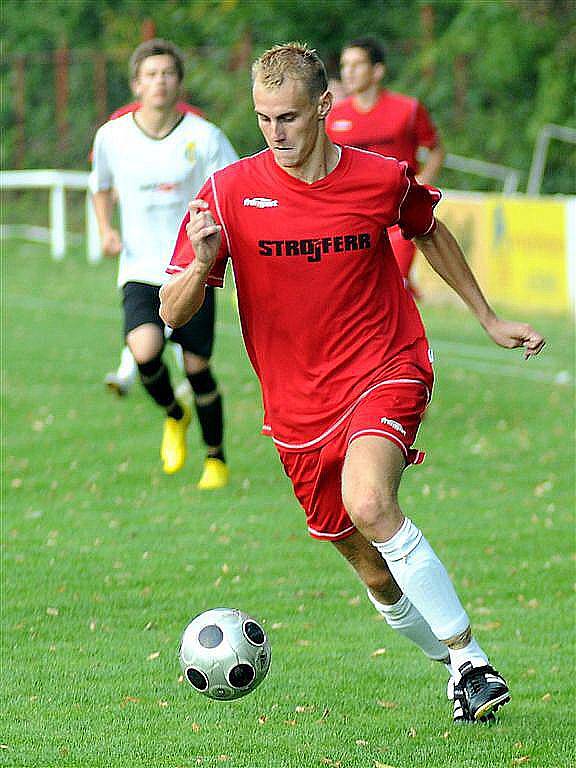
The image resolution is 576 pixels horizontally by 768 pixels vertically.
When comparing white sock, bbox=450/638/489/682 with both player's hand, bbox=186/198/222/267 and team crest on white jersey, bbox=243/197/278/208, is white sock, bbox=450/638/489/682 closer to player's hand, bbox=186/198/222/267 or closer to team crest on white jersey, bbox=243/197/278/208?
player's hand, bbox=186/198/222/267

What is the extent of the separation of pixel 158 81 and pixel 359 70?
9.32 feet

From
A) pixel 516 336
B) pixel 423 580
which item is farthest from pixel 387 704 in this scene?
pixel 516 336

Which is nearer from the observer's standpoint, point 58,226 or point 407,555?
point 407,555

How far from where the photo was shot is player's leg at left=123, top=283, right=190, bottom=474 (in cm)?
898

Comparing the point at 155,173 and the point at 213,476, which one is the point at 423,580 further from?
the point at 155,173

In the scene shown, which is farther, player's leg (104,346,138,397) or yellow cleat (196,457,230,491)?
player's leg (104,346,138,397)

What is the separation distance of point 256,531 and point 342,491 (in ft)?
11.2

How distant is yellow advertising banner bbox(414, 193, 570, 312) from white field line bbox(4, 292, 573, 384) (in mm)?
3063

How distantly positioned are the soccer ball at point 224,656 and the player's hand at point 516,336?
1.35 meters

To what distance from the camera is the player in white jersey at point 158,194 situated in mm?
9125

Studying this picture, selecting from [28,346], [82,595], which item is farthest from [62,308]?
[82,595]

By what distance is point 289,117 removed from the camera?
Answer: 512 cm

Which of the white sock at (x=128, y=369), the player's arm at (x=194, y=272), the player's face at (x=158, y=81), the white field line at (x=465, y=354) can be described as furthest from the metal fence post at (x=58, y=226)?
the player's arm at (x=194, y=272)

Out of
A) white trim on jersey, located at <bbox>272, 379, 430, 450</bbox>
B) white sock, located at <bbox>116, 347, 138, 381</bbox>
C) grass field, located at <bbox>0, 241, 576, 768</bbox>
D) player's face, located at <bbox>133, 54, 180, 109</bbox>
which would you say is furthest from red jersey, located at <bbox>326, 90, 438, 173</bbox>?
white trim on jersey, located at <bbox>272, 379, 430, 450</bbox>
